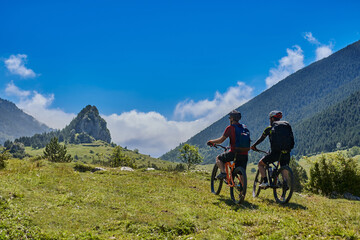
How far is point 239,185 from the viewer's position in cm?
1080

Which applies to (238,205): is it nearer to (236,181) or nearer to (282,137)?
(236,181)

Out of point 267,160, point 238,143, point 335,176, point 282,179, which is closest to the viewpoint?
point 282,179

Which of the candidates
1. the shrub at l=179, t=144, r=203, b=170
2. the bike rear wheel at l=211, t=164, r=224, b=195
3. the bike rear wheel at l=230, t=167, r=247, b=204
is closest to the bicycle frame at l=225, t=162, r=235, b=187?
the bike rear wheel at l=230, t=167, r=247, b=204

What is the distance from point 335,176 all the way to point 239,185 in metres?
13.1

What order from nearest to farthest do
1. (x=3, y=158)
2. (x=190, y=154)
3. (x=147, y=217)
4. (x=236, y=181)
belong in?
(x=147, y=217), (x=236, y=181), (x=3, y=158), (x=190, y=154)

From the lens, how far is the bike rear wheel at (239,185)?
1031 cm

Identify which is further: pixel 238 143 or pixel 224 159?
pixel 224 159

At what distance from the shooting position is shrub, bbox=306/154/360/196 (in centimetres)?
1886

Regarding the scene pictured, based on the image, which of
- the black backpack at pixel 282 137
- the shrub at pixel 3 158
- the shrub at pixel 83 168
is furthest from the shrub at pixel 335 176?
the shrub at pixel 3 158

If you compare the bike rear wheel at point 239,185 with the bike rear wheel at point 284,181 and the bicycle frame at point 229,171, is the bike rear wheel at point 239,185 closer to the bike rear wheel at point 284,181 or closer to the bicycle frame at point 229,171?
the bicycle frame at point 229,171

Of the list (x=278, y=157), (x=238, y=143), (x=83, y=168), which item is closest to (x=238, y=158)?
(x=238, y=143)

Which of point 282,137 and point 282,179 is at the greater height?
point 282,137

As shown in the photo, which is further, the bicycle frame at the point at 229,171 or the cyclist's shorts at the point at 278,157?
the bicycle frame at the point at 229,171

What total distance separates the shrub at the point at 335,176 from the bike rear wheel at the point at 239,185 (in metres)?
11.4
